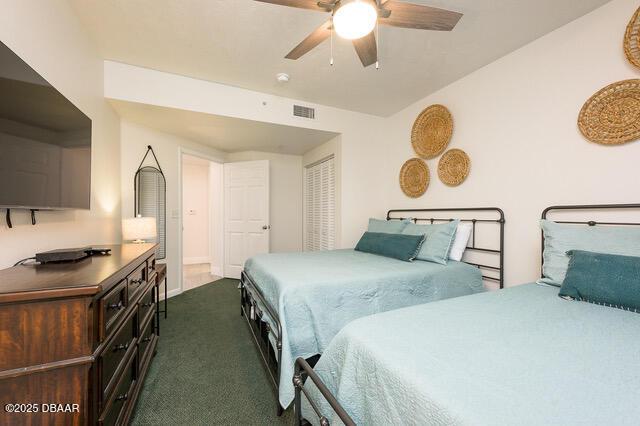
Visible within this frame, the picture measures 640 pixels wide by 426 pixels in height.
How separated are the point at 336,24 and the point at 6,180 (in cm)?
176

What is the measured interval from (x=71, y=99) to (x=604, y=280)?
3.41 m

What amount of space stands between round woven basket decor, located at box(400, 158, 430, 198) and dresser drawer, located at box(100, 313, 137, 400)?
9.67 ft

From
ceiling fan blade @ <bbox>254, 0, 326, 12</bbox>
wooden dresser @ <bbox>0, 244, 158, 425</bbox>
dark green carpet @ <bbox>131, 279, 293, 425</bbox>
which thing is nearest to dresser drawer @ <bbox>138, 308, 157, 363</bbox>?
dark green carpet @ <bbox>131, 279, 293, 425</bbox>

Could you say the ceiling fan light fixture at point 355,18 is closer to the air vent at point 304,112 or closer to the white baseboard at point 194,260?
the air vent at point 304,112

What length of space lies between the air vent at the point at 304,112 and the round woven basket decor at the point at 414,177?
1358mm

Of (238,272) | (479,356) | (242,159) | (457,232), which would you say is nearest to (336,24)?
(479,356)

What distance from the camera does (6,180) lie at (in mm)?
1136

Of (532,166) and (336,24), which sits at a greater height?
(336,24)

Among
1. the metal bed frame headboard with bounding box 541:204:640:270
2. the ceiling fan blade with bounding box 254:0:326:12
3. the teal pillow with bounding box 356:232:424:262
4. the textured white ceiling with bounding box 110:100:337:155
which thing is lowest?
the teal pillow with bounding box 356:232:424:262

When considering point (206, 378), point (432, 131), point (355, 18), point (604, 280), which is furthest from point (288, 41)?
point (206, 378)

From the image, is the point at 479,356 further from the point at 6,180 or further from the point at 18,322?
the point at 6,180

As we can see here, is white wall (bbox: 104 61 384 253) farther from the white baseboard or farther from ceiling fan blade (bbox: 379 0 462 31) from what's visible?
the white baseboard

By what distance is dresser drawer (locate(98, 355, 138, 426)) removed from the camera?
1.07 m

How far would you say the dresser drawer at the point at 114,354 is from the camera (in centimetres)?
103
